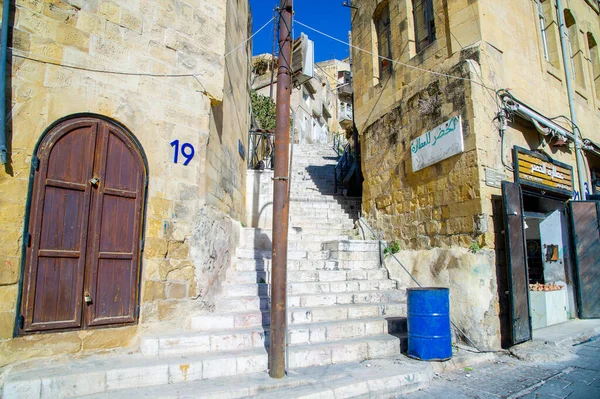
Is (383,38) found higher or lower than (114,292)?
higher

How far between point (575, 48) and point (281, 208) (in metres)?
9.66

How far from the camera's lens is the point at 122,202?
172 inches

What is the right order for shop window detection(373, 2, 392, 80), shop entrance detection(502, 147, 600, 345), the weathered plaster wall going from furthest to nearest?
shop window detection(373, 2, 392, 80) → shop entrance detection(502, 147, 600, 345) → the weathered plaster wall

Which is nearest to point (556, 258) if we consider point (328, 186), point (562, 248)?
point (562, 248)

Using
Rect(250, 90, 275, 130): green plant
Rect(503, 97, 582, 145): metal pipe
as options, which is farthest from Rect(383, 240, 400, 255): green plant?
Rect(250, 90, 275, 130): green plant

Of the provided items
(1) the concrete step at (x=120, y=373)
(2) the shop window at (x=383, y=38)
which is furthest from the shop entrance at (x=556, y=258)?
(1) the concrete step at (x=120, y=373)

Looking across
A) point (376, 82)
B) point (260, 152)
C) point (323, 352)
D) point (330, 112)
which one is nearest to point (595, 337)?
point (323, 352)

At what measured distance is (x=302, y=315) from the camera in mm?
5215

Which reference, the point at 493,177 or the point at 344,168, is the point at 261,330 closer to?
the point at 493,177

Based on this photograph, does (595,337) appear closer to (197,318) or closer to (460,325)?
(460,325)

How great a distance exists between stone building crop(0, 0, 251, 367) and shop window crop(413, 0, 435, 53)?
418 cm

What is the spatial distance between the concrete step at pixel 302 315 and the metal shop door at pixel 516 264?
1596 mm

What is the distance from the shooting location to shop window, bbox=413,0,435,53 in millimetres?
7242

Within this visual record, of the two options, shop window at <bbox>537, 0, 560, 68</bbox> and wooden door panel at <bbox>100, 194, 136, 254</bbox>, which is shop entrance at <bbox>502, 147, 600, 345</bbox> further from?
wooden door panel at <bbox>100, 194, 136, 254</bbox>
